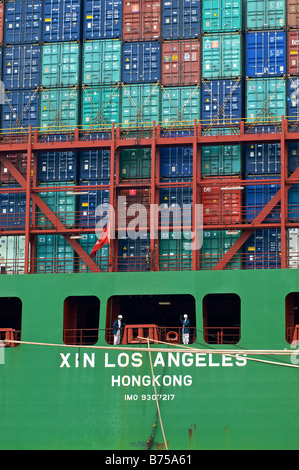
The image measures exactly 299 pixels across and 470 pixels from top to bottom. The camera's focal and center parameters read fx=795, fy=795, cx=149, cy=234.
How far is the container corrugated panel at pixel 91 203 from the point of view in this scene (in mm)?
28672

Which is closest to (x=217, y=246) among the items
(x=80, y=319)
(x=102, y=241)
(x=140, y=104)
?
(x=102, y=241)

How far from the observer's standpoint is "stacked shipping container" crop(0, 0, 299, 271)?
92.0 ft

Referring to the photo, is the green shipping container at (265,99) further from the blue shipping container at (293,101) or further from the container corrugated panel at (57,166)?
the container corrugated panel at (57,166)

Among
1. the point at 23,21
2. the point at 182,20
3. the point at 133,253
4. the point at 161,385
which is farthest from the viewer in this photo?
the point at 23,21

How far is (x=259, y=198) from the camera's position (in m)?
28.0

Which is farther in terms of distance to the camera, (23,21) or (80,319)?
(23,21)

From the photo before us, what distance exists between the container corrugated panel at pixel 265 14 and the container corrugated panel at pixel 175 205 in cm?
704

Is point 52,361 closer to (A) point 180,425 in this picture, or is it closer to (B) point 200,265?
(A) point 180,425

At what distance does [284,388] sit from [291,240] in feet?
21.3

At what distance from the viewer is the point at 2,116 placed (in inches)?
1204

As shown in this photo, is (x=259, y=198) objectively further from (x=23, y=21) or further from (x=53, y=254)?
(x=23, y=21)

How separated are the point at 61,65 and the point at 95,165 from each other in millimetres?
4553
